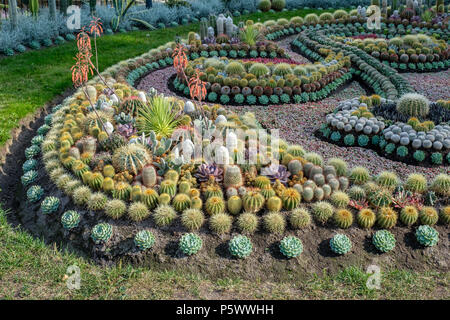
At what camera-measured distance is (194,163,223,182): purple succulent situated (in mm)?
5996

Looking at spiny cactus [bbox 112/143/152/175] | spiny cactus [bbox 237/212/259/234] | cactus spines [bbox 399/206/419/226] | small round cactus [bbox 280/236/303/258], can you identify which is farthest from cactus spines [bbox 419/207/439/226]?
spiny cactus [bbox 112/143/152/175]

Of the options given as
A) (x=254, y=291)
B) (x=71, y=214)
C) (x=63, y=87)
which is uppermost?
(x=63, y=87)

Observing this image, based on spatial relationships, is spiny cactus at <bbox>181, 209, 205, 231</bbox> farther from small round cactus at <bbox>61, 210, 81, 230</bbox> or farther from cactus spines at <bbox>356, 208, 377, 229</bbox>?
cactus spines at <bbox>356, 208, 377, 229</bbox>

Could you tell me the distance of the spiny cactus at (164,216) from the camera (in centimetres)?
533

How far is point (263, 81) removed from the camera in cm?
970

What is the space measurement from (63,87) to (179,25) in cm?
772

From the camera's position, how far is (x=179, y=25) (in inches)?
667

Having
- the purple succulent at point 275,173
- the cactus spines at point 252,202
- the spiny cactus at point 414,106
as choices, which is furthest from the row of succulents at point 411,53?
the cactus spines at point 252,202

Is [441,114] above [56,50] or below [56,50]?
below

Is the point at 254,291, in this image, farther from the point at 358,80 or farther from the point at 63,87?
the point at 358,80

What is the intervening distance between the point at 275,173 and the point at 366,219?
1330mm

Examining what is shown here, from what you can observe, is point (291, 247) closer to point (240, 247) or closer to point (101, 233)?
point (240, 247)

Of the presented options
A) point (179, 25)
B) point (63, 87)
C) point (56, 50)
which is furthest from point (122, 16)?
point (63, 87)

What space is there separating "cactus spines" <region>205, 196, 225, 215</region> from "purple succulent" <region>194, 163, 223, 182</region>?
0.49 meters
